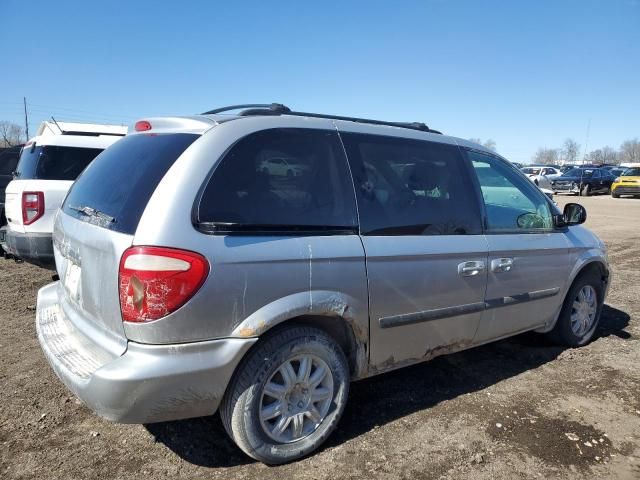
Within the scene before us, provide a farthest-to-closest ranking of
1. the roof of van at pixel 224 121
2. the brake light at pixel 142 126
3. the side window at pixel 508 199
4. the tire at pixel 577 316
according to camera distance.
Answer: the tire at pixel 577 316 → the side window at pixel 508 199 → the brake light at pixel 142 126 → the roof of van at pixel 224 121

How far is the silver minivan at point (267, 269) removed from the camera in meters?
2.22

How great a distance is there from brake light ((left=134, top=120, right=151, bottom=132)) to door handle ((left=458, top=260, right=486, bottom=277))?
6.88ft

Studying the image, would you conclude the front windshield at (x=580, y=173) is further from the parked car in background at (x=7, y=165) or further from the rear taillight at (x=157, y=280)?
the rear taillight at (x=157, y=280)

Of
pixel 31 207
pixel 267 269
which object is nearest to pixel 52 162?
pixel 31 207

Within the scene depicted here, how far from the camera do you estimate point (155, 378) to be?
219 centimetres

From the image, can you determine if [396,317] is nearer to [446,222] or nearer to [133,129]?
[446,222]

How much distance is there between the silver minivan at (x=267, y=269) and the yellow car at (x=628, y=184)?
90.0 ft

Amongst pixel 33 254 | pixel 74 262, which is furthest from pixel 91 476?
pixel 33 254

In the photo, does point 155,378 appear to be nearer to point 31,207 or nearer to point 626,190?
point 31,207

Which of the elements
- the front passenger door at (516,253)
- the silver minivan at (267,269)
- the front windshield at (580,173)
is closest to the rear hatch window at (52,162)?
the silver minivan at (267,269)

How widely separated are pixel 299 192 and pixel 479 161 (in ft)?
5.46

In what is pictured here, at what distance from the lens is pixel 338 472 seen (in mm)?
2592

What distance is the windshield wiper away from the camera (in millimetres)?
2461

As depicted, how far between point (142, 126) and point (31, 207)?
3453mm
